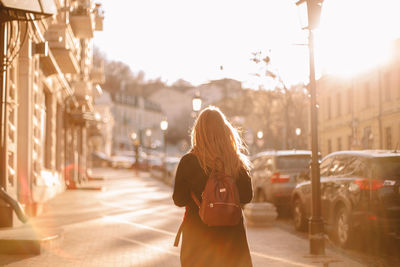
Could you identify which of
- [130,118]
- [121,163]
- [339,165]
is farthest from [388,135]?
[130,118]

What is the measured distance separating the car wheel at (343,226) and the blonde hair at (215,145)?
6331 millimetres

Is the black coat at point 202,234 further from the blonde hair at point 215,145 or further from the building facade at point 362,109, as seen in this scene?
the building facade at point 362,109

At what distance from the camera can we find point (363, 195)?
997cm

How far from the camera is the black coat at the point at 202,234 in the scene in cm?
432

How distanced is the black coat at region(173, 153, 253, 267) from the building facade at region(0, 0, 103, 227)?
5992 millimetres

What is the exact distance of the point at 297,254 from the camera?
382 inches

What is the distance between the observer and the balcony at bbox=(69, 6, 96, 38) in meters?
24.1

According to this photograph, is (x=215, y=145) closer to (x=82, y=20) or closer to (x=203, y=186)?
(x=203, y=186)

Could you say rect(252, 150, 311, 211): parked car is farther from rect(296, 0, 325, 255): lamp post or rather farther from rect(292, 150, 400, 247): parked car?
rect(296, 0, 325, 255): lamp post

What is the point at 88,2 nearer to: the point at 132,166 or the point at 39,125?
the point at 39,125

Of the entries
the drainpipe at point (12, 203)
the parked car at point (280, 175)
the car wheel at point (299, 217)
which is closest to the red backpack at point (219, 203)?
the drainpipe at point (12, 203)

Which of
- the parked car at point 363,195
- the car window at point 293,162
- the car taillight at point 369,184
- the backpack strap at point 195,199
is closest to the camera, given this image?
the backpack strap at point 195,199

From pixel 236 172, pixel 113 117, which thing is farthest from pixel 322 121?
pixel 113 117

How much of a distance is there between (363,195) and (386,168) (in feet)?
1.83
